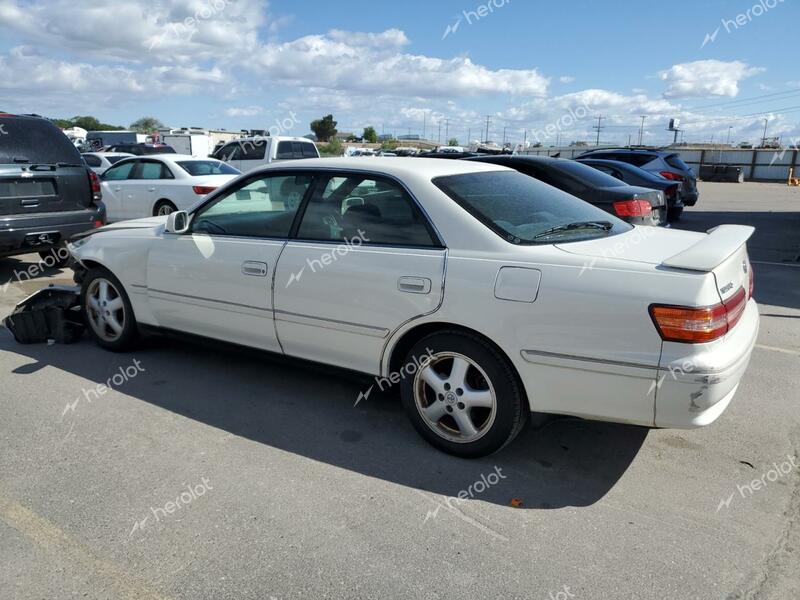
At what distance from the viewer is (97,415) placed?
4.12m

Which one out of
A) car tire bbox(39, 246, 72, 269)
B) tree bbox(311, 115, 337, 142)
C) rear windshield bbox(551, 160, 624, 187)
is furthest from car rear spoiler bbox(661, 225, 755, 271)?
tree bbox(311, 115, 337, 142)

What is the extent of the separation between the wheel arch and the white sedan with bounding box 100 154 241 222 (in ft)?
27.0

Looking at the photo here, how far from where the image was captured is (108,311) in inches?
205

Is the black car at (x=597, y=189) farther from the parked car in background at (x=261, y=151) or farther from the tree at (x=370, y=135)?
the tree at (x=370, y=135)

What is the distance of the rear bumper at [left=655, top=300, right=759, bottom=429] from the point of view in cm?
286

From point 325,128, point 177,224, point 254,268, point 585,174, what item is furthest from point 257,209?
point 325,128

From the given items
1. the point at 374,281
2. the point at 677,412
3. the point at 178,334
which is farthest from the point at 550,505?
the point at 178,334

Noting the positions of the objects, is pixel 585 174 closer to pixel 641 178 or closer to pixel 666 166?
pixel 641 178

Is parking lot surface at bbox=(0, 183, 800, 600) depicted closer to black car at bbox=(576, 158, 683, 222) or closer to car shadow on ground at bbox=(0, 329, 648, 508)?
car shadow on ground at bbox=(0, 329, 648, 508)

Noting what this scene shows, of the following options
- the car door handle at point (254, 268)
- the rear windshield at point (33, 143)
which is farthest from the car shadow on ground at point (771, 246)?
the rear windshield at point (33, 143)

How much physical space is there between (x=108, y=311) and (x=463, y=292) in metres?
3.26

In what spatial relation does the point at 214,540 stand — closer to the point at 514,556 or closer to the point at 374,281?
the point at 514,556

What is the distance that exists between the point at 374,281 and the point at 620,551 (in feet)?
5.99

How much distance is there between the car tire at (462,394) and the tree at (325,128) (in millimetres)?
75240
